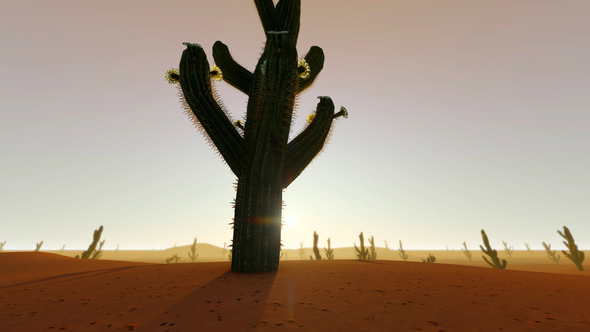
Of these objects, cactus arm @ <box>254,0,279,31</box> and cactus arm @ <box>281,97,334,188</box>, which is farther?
cactus arm @ <box>254,0,279,31</box>

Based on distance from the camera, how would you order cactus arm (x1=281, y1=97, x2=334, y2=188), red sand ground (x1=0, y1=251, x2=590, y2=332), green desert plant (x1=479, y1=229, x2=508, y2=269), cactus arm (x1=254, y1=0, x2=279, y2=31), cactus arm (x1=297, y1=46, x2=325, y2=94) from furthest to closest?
green desert plant (x1=479, y1=229, x2=508, y2=269), cactus arm (x1=297, y1=46, x2=325, y2=94), cactus arm (x1=254, y1=0, x2=279, y2=31), cactus arm (x1=281, y1=97, x2=334, y2=188), red sand ground (x1=0, y1=251, x2=590, y2=332)

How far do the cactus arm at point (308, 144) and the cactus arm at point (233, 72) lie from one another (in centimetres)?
190

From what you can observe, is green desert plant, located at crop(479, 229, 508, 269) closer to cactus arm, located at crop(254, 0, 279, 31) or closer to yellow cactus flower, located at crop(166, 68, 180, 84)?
cactus arm, located at crop(254, 0, 279, 31)

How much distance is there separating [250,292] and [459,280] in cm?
352

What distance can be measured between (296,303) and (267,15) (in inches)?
251


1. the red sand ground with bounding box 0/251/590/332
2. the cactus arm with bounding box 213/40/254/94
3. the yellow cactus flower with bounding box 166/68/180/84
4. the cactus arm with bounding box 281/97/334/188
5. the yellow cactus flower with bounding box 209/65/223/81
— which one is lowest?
the red sand ground with bounding box 0/251/590/332

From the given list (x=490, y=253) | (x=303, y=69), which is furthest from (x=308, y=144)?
(x=490, y=253)

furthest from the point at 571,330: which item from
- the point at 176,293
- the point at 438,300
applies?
the point at 176,293

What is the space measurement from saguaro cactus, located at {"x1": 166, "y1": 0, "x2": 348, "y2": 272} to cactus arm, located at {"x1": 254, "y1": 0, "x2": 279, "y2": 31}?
0.97 m

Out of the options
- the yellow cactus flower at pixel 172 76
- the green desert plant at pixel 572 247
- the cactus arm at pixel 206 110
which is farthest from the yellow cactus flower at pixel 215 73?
the green desert plant at pixel 572 247

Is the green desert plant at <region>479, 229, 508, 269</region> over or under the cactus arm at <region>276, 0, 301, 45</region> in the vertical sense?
under

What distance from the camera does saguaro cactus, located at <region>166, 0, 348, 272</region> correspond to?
5.18 meters

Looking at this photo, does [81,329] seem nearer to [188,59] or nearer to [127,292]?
[127,292]

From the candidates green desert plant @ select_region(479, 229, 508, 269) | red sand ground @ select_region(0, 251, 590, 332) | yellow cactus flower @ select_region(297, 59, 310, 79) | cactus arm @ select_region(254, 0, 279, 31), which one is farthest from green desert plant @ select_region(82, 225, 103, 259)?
green desert plant @ select_region(479, 229, 508, 269)
